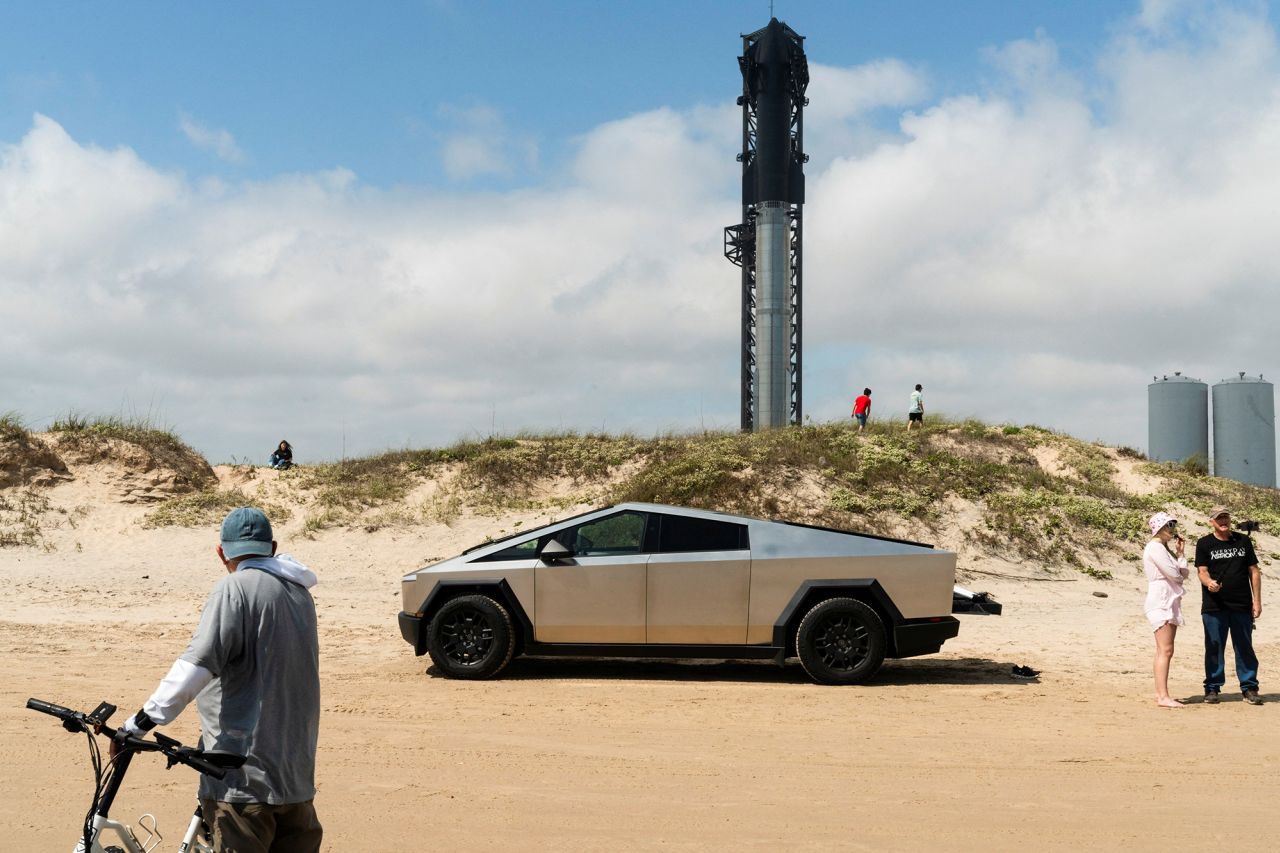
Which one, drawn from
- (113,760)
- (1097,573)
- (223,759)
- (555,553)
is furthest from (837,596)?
(1097,573)

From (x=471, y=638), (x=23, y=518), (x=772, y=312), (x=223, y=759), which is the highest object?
(x=772, y=312)

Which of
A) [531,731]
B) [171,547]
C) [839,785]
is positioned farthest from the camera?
[171,547]

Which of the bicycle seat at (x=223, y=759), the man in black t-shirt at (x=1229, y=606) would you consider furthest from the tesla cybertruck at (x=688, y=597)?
the bicycle seat at (x=223, y=759)

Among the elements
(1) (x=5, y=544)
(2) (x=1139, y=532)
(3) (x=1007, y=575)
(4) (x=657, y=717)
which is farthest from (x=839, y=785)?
(1) (x=5, y=544)

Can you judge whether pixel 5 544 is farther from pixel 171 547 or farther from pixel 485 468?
pixel 485 468

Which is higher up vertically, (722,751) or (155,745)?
(155,745)

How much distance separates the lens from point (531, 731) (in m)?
8.21

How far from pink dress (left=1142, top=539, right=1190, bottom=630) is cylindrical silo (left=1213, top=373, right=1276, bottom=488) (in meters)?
28.1

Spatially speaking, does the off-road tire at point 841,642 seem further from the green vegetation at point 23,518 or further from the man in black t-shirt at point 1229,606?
the green vegetation at point 23,518

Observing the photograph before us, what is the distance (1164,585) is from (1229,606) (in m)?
0.75

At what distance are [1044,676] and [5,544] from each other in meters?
18.5

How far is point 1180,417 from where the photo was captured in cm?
3578

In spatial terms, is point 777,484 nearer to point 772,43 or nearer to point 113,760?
point 113,760

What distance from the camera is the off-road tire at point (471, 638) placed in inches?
406
